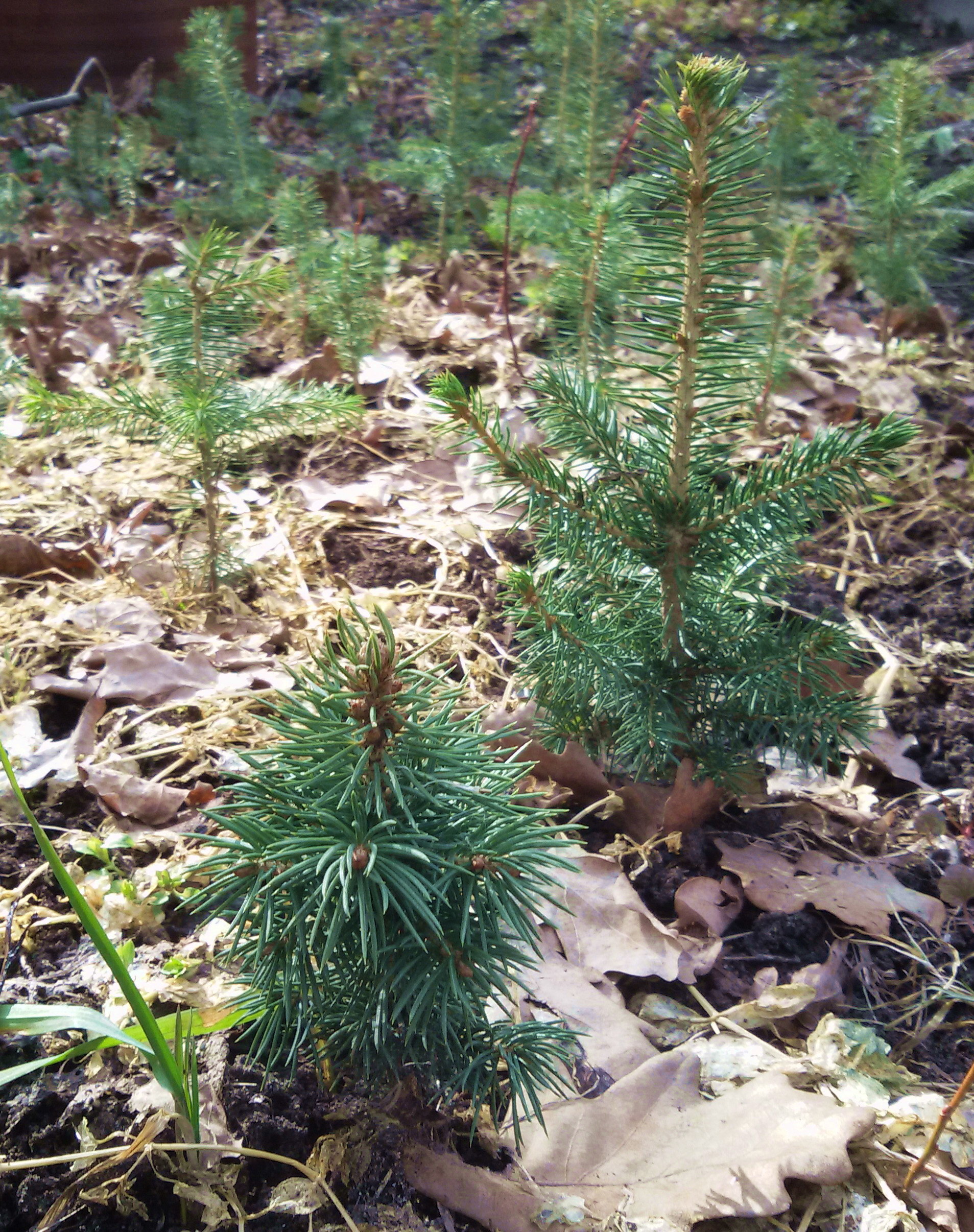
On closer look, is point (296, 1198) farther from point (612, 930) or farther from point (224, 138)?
point (224, 138)

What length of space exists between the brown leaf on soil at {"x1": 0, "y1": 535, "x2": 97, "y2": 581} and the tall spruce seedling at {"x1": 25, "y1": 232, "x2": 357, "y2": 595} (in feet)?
1.36

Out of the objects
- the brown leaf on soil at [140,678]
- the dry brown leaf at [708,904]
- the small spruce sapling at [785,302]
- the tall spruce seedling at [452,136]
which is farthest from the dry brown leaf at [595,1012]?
the tall spruce seedling at [452,136]

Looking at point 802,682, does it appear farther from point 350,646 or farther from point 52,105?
point 52,105

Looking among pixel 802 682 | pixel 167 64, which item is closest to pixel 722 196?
pixel 802 682

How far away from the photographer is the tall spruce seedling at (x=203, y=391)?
2.03m

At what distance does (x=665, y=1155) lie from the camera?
125cm

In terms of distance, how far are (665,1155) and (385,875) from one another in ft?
2.10

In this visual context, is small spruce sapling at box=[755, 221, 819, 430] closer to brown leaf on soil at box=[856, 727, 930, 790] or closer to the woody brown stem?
brown leaf on soil at box=[856, 727, 930, 790]

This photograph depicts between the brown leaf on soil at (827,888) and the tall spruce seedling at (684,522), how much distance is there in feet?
0.52

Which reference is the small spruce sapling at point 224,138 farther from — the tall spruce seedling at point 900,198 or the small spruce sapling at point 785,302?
the tall spruce seedling at point 900,198

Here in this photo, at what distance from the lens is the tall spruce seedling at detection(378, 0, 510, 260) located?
3840 millimetres

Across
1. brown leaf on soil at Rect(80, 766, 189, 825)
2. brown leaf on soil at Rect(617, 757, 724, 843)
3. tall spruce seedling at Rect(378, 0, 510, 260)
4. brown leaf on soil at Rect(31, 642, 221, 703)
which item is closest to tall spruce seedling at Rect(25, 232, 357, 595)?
brown leaf on soil at Rect(31, 642, 221, 703)

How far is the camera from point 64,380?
312cm

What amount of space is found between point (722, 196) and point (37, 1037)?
1.53 metres
